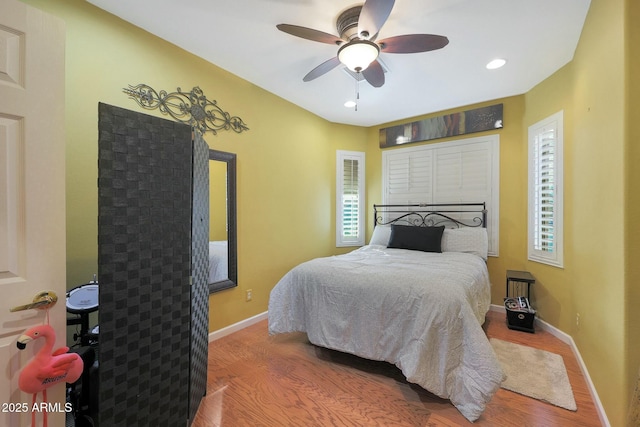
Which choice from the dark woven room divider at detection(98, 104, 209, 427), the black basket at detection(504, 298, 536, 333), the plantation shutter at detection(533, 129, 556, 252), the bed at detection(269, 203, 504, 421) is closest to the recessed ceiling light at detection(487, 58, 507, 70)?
the plantation shutter at detection(533, 129, 556, 252)

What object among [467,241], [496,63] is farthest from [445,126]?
[467,241]

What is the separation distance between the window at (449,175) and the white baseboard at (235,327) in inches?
106

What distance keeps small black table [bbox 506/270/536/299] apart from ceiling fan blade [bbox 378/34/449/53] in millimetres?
2667

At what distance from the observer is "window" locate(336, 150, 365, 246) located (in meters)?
4.48

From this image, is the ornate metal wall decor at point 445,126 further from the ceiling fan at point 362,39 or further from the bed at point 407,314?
the ceiling fan at point 362,39

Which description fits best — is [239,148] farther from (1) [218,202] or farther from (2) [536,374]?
(2) [536,374]

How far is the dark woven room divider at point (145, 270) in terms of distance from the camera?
123 cm

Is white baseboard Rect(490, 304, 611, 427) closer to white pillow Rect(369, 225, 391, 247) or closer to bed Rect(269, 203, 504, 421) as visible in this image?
bed Rect(269, 203, 504, 421)

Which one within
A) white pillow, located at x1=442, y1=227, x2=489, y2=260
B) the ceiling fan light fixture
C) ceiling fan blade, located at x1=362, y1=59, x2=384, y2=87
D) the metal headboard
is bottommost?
white pillow, located at x1=442, y1=227, x2=489, y2=260

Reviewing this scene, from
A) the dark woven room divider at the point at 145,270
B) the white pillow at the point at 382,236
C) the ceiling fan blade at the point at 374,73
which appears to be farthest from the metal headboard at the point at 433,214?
the dark woven room divider at the point at 145,270

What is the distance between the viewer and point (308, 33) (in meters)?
1.83

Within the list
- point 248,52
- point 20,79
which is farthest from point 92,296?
point 248,52

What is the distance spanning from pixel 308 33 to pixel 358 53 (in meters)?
0.38

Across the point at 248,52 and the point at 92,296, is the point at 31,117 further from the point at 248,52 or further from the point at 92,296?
the point at 248,52
